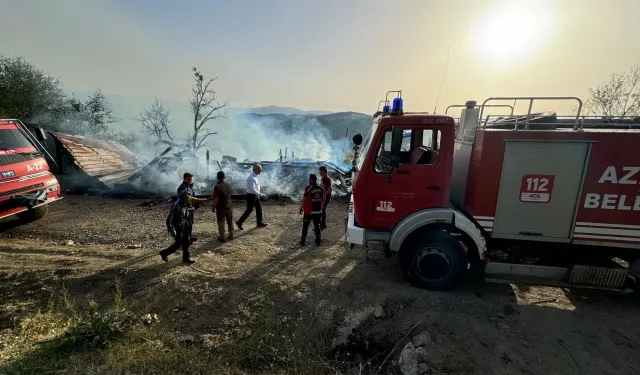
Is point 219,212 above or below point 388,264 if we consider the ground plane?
above

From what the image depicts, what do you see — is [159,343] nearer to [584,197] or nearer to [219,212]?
[219,212]

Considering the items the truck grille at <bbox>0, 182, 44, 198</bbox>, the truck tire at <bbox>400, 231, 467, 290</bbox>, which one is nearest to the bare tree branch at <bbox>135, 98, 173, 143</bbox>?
the truck grille at <bbox>0, 182, 44, 198</bbox>

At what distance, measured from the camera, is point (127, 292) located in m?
4.87

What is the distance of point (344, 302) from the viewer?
470 centimetres

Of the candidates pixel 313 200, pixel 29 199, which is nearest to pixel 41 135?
pixel 29 199

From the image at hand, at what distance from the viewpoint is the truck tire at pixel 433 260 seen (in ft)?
15.9

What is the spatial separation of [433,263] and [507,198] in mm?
1516

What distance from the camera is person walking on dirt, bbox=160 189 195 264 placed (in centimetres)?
555

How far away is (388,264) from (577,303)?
3048 millimetres

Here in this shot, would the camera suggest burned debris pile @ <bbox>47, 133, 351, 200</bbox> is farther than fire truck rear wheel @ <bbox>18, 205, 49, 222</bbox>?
Yes

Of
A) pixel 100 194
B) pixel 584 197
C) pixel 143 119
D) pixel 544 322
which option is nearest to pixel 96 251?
pixel 100 194

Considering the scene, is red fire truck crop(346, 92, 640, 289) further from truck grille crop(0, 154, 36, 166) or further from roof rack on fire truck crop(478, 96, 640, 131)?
truck grille crop(0, 154, 36, 166)

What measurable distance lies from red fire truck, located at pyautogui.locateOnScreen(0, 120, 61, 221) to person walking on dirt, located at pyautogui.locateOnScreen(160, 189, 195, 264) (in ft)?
15.6

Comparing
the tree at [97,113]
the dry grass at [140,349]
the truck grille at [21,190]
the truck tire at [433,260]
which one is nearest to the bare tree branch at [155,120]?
the tree at [97,113]
